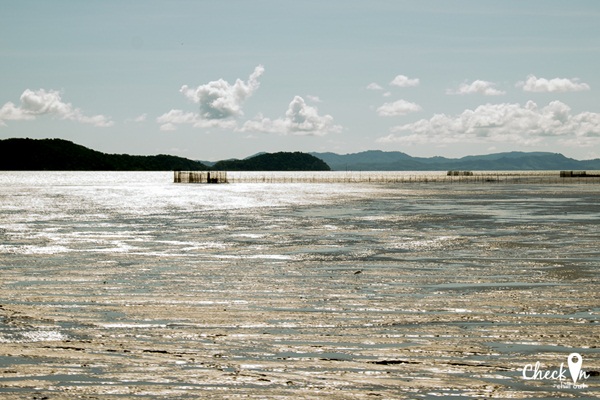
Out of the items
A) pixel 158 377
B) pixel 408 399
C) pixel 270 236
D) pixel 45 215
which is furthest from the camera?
pixel 45 215

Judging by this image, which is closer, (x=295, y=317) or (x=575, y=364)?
(x=575, y=364)

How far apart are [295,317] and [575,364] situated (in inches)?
241

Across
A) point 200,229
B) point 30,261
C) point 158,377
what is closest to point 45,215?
point 200,229

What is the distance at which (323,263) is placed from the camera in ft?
82.2

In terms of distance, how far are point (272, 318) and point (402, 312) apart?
3.07 metres

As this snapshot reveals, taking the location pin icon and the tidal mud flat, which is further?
the location pin icon

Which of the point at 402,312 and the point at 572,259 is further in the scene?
the point at 572,259

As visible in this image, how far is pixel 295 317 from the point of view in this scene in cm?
1498

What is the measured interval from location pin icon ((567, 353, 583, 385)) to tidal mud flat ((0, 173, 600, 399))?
14 cm

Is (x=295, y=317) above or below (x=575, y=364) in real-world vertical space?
below

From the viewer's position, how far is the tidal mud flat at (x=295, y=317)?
400 inches

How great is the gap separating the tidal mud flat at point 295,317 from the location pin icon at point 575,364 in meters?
0.14

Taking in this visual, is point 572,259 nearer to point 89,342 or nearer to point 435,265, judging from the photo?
point 435,265

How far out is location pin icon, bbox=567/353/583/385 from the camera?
10367 millimetres
